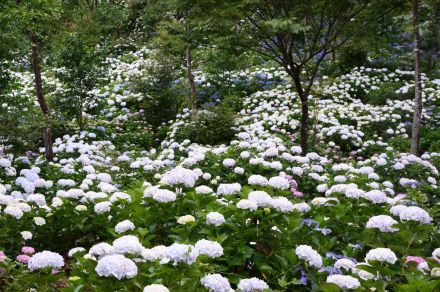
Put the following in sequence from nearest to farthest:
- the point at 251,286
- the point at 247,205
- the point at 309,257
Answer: the point at 251,286 → the point at 309,257 → the point at 247,205

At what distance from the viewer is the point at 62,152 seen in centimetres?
1016

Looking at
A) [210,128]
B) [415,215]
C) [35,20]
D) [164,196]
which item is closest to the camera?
[415,215]

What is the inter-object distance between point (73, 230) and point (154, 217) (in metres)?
1.06

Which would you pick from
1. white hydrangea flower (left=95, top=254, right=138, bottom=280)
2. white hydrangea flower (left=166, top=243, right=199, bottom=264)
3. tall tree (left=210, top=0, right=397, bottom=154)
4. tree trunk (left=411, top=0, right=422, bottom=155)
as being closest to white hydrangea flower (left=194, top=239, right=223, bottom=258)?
white hydrangea flower (left=166, top=243, right=199, bottom=264)

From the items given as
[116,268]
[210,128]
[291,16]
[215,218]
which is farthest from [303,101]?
[116,268]

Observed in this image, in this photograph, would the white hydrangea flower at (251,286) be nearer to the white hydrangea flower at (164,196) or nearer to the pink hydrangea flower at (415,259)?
the pink hydrangea flower at (415,259)

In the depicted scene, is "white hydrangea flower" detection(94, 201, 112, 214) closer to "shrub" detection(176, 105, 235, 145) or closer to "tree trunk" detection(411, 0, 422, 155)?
"shrub" detection(176, 105, 235, 145)

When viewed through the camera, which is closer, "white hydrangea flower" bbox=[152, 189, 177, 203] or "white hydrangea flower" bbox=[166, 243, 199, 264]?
"white hydrangea flower" bbox=[166, 243, 199, 264]

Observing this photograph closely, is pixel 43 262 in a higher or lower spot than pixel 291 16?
lower

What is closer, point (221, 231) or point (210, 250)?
point (210, 250)

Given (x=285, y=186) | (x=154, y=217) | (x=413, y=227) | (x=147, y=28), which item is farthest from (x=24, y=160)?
(x=147, y=28)

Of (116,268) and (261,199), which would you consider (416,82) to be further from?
(116,268)

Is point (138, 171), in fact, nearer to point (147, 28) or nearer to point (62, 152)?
point (62, 152)

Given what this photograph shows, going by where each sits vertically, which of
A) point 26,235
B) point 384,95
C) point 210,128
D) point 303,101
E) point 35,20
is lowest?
point 26,235
